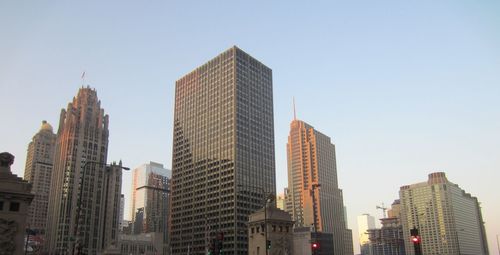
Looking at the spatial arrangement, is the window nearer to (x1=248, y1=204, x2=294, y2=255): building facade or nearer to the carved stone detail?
the carved stone detail

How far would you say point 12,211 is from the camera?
188 feet

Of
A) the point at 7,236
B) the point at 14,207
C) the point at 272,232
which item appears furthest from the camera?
the point at 272,232

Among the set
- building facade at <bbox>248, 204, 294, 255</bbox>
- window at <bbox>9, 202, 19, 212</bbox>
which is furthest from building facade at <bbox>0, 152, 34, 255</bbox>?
building facade at <bbox>248, 204, 294, 255</bbox>

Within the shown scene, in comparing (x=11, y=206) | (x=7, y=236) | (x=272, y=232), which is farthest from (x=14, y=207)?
(x=272, y=232)

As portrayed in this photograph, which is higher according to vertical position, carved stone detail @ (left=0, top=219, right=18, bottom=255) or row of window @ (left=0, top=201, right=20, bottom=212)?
row of window @ (left=0, top=201, right=20, bottom=212)

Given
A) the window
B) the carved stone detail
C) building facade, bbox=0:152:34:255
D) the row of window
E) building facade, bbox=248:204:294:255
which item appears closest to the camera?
the carved stone detail

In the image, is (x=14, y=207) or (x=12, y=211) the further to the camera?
(x=14, y=207)

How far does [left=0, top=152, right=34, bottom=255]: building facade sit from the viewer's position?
55844mm

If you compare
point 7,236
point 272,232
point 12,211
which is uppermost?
point 12,211

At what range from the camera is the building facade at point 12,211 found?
55.8 m

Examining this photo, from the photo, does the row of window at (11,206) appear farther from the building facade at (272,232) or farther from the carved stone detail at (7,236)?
the building facade at (272,232)

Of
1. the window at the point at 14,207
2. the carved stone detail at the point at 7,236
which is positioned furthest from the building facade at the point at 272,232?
the window at the point at 14,207

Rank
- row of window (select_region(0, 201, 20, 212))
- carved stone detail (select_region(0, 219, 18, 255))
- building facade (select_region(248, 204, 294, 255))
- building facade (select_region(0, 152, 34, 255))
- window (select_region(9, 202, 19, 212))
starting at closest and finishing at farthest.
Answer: carved stone detail (select_region(0, 219, 18, 255)) → building facade (select_region(0, 152, 34, 255)) → row of window (select_region(0, 201, 20, 212)) → window (select_region(9, 202, 19, 212)) → building facade (select_region(248, 204, 294, 255))

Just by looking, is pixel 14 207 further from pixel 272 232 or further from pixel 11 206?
pixel 272 232
